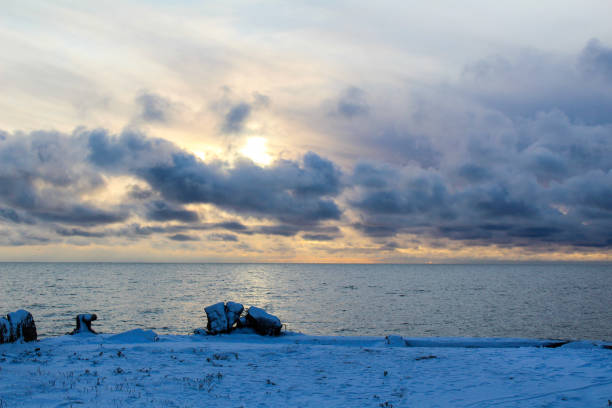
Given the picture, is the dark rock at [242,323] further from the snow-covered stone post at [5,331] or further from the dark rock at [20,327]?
the snow-covered stone post at [5,331]

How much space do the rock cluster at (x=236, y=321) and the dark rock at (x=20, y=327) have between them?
906cm

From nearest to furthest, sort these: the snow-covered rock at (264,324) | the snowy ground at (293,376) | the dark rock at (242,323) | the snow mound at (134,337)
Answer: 1. the snowy ground at (293,376)
2. the snow mound at (134,337)
3. the snow-covered rock at (264,324)
4. the dark rock at (242,323)

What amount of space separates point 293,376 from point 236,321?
11728 mm

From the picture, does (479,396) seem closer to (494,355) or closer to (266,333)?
(494,355)

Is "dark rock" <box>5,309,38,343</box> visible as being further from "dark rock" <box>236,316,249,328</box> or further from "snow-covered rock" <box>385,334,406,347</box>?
"snow-covered rock" <box>385,334,406,347</box>

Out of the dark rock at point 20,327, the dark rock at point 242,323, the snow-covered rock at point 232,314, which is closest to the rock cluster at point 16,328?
the dark rock at point 20,327

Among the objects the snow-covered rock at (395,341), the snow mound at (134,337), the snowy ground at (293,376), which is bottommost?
the snow-covered rock at (395,341)

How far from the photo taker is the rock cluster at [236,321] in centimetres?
2614

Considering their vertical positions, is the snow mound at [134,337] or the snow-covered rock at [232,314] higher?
the snow-covered rock at [232,314]

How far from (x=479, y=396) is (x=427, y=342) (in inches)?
414

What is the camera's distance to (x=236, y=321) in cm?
2719

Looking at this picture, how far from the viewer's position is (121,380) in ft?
49.4

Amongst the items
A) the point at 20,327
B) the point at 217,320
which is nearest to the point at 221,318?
the point at 217,320

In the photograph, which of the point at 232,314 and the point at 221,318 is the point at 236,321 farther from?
the point at 221,318
